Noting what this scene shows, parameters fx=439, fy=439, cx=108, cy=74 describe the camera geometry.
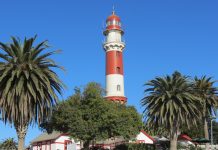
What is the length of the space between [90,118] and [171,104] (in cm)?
1128

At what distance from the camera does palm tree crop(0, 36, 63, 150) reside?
133ft

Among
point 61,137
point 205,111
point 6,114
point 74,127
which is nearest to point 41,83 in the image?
point 6,114

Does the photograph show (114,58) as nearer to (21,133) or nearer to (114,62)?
(114,62)

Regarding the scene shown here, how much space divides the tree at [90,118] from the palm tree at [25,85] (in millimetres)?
16304

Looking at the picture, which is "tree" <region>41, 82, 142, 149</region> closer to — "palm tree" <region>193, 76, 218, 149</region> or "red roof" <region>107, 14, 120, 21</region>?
"palm tree" <region>193, 76, 218, 149</region>

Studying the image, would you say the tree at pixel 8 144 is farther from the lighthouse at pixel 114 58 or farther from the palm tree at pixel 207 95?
the palm tree at pixel 207 95

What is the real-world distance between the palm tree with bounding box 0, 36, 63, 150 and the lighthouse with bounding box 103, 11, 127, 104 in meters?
47.3

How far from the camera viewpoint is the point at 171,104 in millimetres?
60406

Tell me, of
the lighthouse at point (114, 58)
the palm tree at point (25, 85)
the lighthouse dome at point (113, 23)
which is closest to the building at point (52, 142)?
the lighthouse at point (114, 58)

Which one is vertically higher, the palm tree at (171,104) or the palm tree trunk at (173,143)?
the palm tree at (171,104)

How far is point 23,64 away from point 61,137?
49.4 m

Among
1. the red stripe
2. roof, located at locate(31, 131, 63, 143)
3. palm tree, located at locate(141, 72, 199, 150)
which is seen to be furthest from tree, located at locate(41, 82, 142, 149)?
the red stripe

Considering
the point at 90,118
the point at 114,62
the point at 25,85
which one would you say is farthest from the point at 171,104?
the point at 114,62

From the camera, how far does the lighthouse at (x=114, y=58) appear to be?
92312 mm
